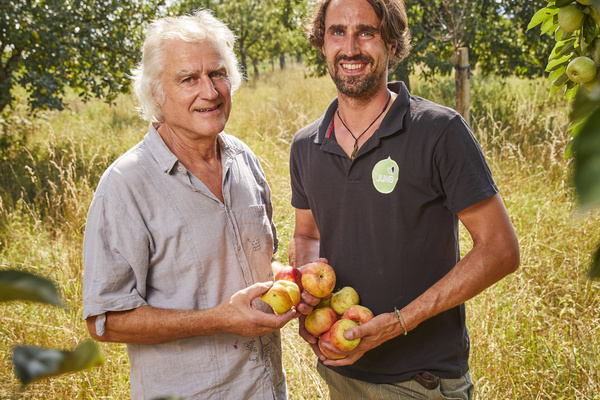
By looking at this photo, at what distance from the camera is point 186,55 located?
6.02ft

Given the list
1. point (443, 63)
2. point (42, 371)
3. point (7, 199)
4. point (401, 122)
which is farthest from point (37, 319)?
point (443, 63)

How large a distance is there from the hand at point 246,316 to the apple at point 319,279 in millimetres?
172

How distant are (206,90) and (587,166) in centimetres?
172

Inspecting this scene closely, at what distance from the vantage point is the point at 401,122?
1796 millimetres

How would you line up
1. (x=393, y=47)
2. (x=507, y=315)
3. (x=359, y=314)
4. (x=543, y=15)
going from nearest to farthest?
(x=543, y=15) → (x=359, y=314) → (x=393, y=47) → (x=507, y=315)

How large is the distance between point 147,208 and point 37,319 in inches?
82.0

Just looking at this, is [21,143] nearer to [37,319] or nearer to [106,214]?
[37,319]

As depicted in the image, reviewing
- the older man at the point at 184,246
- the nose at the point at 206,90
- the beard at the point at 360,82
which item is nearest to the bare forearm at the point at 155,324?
the older man at the point at 184,246

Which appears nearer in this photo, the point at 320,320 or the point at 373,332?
the point at 373,332

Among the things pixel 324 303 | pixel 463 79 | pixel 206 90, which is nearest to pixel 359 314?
pixel 324 303

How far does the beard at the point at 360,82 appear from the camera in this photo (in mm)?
1924

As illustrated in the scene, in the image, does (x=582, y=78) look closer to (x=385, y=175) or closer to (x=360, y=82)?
(x=385, y=175)

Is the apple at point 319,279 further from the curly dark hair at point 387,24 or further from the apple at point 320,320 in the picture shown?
the curly dark hair at point 387,24

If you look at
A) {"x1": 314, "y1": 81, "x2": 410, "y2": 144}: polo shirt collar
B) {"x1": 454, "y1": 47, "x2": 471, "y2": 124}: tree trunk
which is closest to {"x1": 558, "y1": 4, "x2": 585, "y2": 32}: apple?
{"x1": 314, "y1": 81, "x2": 410, "y2": 144}: polo shirt collar
